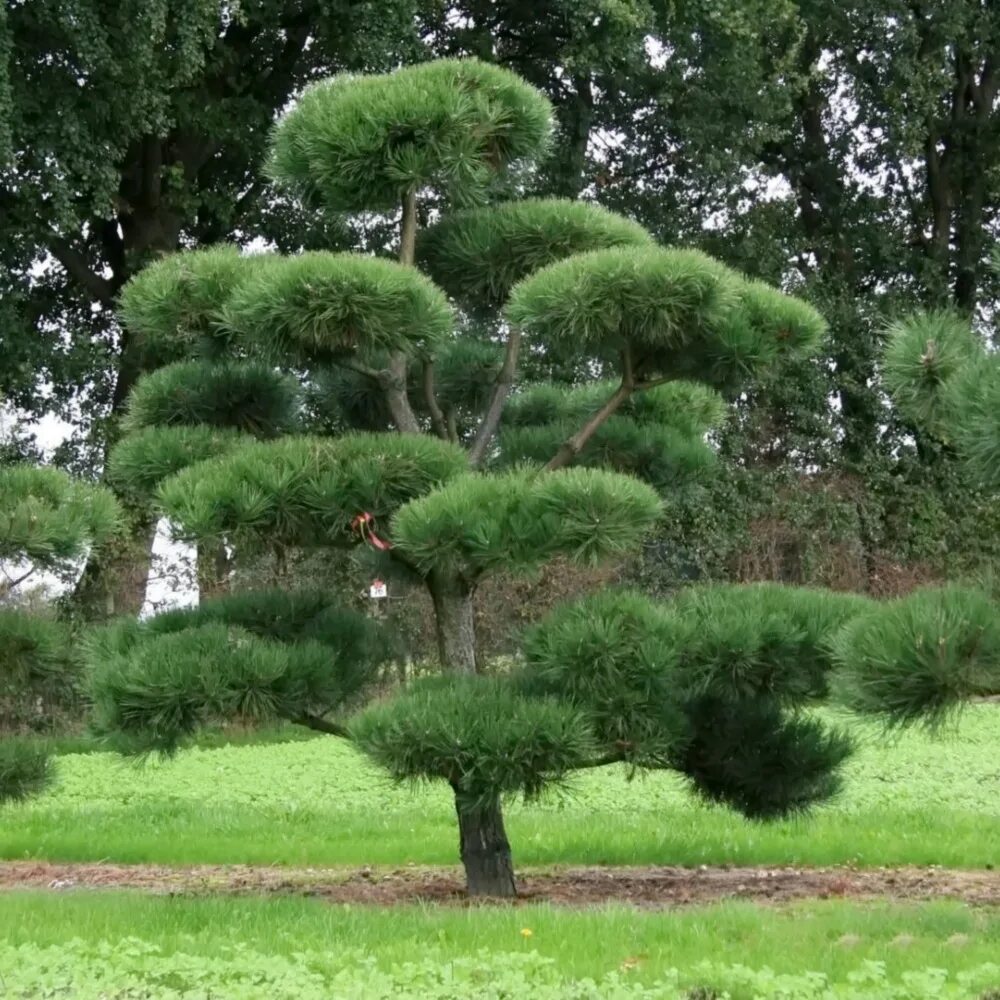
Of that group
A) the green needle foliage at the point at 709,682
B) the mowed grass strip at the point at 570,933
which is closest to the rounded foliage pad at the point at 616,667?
the green needle foliage at the point at 709,682

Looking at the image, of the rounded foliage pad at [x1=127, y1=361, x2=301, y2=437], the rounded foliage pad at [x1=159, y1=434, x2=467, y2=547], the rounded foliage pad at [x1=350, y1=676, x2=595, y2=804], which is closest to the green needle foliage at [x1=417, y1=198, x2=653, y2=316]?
the rounded foliage pad at [x1=127, y1=361, x2=301, y2=437]

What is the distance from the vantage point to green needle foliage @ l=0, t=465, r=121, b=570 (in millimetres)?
5266

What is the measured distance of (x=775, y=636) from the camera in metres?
5.07

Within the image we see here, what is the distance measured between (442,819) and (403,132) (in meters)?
4.42

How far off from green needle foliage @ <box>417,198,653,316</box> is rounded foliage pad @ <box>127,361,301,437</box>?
87cm

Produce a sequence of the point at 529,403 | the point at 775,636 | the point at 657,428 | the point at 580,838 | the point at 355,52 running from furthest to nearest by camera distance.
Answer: the point at 355,52
the point at 580,838
the point at 529,403
the point at 657,428
the point at 775,636

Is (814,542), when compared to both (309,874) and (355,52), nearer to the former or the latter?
(355,52)

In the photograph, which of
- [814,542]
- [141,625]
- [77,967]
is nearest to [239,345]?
[141,625]

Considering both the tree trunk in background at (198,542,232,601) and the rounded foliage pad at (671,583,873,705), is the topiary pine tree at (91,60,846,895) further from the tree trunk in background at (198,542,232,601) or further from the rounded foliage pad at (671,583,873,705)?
the tree trunk in background at (198,542,232,601)

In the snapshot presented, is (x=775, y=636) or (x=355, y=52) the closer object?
(x=775, y=636)

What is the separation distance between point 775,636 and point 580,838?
9.06ft

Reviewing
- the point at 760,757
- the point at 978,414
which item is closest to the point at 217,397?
the point at 760,757

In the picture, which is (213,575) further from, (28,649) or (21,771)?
(21,771)

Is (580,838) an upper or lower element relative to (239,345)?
lower
